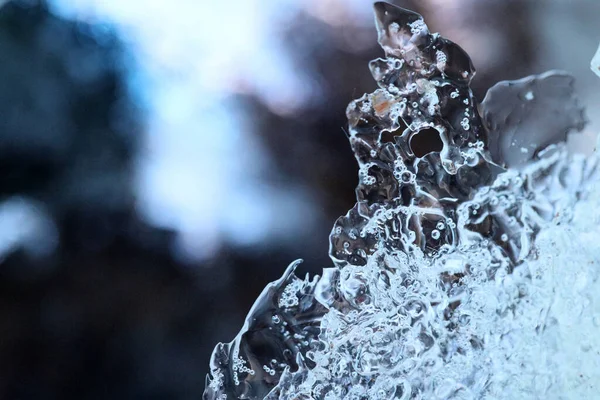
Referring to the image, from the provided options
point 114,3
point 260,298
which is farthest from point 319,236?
point 114,3

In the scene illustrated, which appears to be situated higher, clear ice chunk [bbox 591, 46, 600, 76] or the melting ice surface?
clear ice chunk [bbox 591, 46, 600, 76]

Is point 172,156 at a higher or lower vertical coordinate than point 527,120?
higher

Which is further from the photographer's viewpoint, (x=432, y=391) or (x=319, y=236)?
(x=319, y=236)

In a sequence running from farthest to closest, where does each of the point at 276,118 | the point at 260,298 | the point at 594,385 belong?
the point at 276,118
the point at 260,298
the point at 594,385

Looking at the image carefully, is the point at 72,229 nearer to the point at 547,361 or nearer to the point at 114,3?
the point at 114,3

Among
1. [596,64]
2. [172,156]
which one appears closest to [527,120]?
[596,64]

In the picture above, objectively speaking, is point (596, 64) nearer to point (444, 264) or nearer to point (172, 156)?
point (444, 264)
